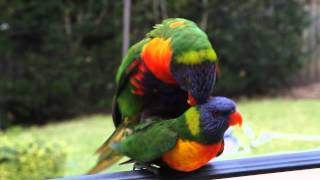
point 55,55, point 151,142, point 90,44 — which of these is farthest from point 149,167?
point 90,44

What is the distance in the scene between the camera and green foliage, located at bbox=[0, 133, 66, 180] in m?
2.84

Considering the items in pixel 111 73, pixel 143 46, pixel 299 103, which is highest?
pixel 143 46

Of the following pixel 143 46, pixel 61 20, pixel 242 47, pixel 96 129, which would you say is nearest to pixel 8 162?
pixel 143 46

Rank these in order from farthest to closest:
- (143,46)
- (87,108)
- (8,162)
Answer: (87,108) < (8,162) < (143,46)

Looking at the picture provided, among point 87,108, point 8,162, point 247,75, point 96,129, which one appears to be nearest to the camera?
point 8,162

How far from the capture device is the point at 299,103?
688 centimetres

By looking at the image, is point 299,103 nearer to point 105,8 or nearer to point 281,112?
point 281,112

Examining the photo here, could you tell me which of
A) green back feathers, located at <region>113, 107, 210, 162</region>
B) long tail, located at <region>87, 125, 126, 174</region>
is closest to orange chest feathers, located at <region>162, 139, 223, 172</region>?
green back feathers, located at <region>113, 107, 210, 162</region>

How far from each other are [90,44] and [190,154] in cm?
521

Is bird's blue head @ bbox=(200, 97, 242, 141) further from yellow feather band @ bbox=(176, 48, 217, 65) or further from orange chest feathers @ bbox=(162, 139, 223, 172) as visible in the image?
yellow feather band @ bbox=(176, 48, 217, 65)

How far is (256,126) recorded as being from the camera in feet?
18.1

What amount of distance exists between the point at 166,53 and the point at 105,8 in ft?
15.4

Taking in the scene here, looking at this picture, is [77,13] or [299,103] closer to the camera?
[77,13]

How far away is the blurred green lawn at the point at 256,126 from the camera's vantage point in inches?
177
